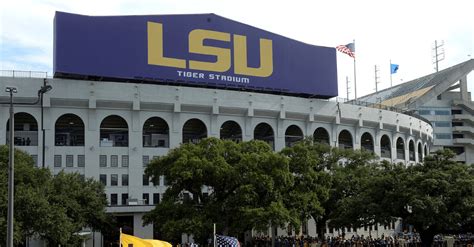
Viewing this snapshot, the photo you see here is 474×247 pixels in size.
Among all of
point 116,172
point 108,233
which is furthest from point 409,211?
Result: point 116,172

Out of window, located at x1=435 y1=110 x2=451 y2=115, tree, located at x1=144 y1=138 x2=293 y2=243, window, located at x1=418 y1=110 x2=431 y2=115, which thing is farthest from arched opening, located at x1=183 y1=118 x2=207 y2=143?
window, located at x1=435 y1=110 x2=451 y2=115

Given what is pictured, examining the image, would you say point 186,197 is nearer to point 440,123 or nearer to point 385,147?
point 385,147

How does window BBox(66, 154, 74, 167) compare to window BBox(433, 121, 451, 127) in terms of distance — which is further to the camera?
window BBox(433, 121, 451, 127)

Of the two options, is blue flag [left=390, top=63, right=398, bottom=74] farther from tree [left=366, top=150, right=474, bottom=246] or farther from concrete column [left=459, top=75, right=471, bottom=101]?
tree [left=366, top=150, right=474, bottom=246]

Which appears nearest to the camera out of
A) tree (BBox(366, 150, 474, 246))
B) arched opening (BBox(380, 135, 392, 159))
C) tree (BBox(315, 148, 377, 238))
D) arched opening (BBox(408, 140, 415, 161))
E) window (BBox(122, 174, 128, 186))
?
tree (BBox(366, 150, 474, 246))

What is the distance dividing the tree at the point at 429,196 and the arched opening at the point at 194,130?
27.7 meters

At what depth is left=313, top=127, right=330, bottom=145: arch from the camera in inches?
3199

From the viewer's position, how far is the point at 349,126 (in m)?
82.4

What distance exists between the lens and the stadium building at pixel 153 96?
64625 mm

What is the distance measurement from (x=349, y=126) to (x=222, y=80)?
66.0 feet

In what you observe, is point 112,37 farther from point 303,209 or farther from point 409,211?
point 409,211

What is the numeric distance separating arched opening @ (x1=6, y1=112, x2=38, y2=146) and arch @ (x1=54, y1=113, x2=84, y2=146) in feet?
7.35

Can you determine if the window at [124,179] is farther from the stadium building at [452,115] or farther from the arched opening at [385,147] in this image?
the stadium building at [452,115]

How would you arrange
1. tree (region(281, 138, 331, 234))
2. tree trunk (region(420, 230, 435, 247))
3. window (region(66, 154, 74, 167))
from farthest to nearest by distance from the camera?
window (region(66, 154, 74, 167)) → tree (region(281, 138, 331, 234)) → tree trunk (region(420, 230, 435, 247))
